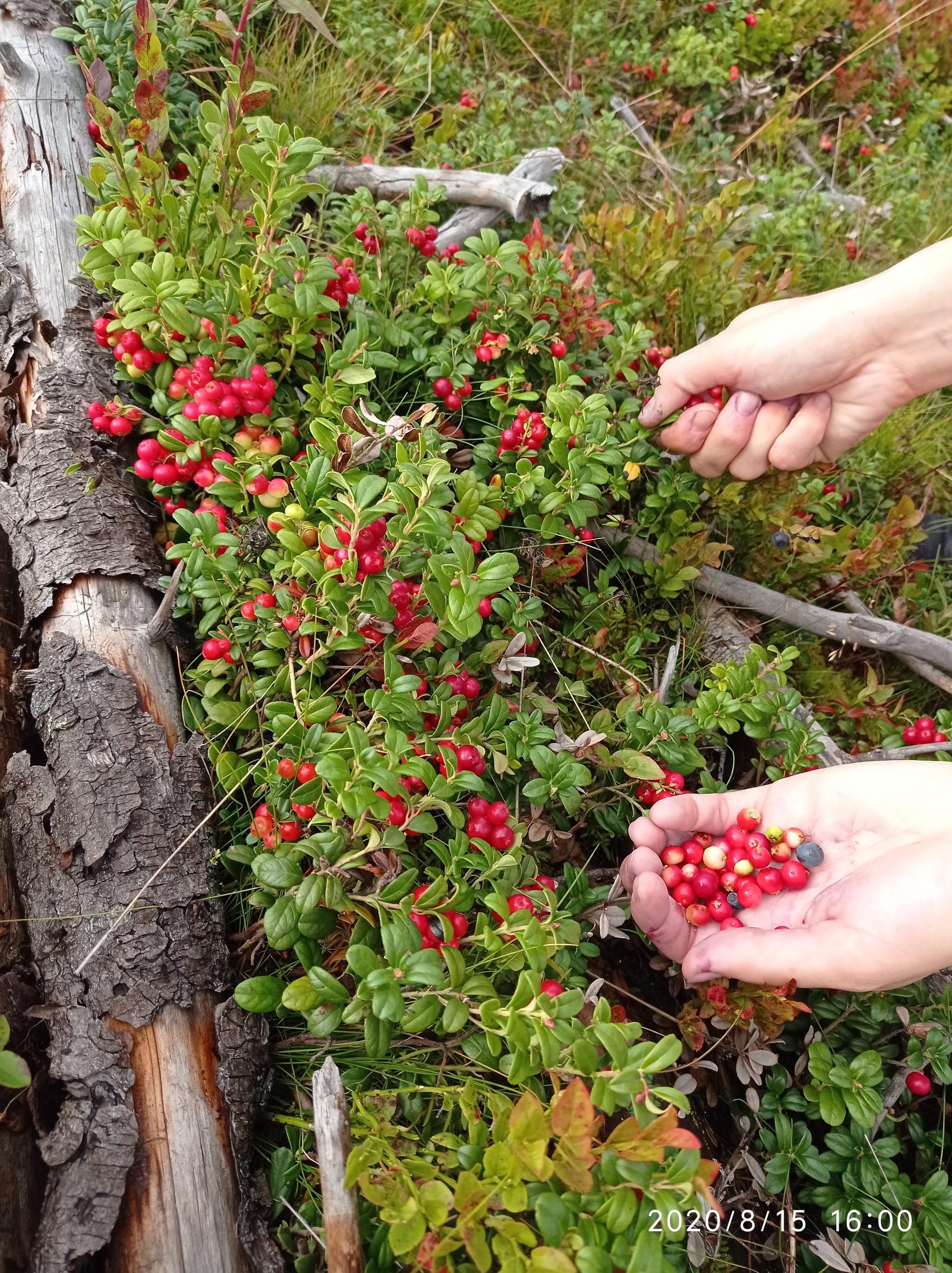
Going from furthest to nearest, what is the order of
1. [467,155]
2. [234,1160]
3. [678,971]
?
[467,155] → [678,971] → [234,1160]

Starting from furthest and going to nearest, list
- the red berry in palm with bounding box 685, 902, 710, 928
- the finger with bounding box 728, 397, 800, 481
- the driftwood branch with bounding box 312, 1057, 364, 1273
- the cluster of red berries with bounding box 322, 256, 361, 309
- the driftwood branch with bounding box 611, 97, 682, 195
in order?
the driftwood branch with bounding box 611, 97, 682, 195 < the finger with bounding box 728, 397, 800, 481 < the cluster of red berries with bounding box 322, 256, 361, 309 < the red berry in palm with bounding box 685, 902, 710, 928 < the driftwood branch with bounding box 312, 1057, 364, 1273

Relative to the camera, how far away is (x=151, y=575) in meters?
2.71

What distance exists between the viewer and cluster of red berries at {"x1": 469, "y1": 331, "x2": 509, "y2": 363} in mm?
2920

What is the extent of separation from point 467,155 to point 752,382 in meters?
2.18

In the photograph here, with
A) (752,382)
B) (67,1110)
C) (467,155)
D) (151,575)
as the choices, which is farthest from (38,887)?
(467,155)

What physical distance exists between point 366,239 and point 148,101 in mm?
842

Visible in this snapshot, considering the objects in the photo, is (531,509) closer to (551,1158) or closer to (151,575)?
(151,575)

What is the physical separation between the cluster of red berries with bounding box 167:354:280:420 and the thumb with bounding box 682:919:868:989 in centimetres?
206

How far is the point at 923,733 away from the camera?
340cm

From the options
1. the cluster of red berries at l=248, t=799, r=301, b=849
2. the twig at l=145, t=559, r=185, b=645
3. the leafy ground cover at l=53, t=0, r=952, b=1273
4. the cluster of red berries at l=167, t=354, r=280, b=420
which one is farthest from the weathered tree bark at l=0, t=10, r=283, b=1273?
the cluster of red berries at l=167, t=354, r=280, b=420

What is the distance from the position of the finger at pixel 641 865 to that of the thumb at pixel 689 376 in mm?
1610

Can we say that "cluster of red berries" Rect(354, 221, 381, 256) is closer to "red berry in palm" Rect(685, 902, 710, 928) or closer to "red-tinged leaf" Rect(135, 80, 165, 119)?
"red-tinged leaf" Rect(135, 80, 165, 119)
